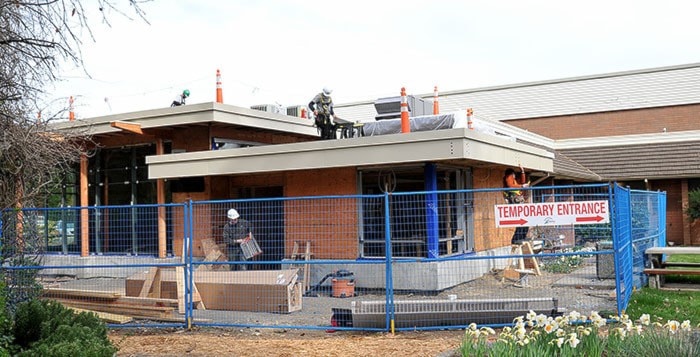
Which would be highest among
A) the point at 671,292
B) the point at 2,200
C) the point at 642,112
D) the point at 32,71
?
the point at 642,112

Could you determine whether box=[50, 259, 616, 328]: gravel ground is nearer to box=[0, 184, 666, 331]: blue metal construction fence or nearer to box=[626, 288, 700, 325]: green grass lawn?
box=[0, 184, 666, 331]: blue metal construction fence

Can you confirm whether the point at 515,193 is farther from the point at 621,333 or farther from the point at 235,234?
the point at 621,333

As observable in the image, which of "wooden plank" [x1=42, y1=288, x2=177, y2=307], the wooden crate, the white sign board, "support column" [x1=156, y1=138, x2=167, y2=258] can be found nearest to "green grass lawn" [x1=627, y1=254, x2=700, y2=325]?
the white sign board

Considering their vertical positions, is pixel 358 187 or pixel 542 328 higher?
pixel 358 187

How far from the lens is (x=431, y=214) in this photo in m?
14.4

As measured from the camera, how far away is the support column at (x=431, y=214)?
14258 mm

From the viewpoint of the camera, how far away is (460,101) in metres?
40.3

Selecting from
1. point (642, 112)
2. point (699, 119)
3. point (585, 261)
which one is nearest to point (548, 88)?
point (642, 112)

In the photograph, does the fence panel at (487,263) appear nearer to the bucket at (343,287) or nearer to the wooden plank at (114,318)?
the bucket at (343,287)

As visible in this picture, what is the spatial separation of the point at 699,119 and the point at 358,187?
2473cm

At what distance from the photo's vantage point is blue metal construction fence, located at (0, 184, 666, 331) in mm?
10359

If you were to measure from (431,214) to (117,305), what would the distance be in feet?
20.5

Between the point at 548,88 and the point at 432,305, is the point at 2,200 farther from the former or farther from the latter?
the point at 548,88

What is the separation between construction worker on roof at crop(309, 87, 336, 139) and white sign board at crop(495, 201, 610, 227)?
23.9ft
